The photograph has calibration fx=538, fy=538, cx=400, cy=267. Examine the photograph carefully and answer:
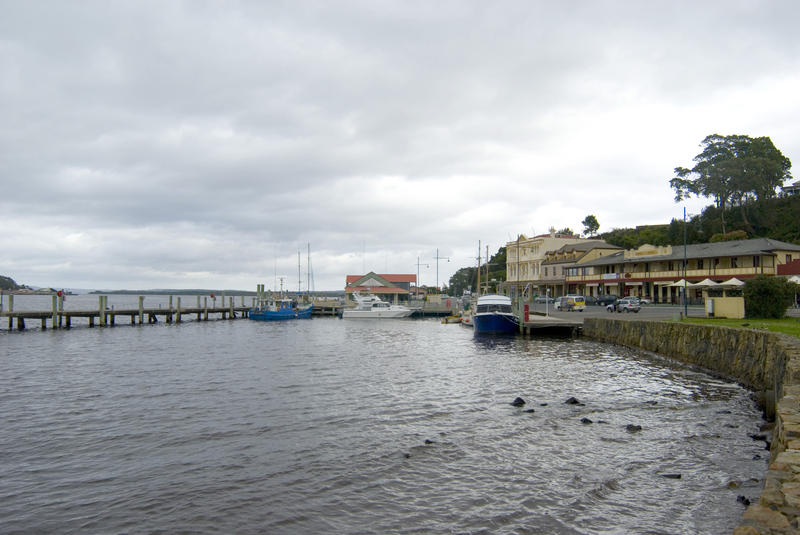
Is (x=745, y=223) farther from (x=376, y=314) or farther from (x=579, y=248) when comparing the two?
Answer: (x=376, y=314)

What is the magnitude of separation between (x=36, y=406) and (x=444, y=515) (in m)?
17.6

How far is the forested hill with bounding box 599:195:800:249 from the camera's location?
264ft

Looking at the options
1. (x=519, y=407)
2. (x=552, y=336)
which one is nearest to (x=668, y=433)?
(x=519, y=407)

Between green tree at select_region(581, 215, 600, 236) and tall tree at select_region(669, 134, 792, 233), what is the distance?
36.2 meters

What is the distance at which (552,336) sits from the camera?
4684cm

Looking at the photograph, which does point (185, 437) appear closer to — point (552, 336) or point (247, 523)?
point (247, 523)

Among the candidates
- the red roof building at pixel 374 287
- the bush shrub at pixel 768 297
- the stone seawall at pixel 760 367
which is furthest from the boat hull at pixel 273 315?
the bush shrub at pixel 768 297

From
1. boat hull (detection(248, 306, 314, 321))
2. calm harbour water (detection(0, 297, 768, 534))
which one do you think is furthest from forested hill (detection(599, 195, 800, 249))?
calm harbour water (detection(0, 297, 768, 534))

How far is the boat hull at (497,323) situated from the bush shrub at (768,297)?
→ 2007cm

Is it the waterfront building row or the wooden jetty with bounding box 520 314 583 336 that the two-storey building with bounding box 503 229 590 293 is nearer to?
the waterfront building row

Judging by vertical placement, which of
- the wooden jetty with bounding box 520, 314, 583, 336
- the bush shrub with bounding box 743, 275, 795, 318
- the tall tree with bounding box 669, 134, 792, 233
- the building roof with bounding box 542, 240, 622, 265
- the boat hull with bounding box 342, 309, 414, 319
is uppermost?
the tall tree with bounding box 669, 134, 792, 233

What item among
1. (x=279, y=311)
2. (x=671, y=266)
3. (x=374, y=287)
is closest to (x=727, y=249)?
(x=671, y=266)

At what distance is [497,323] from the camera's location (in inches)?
1996

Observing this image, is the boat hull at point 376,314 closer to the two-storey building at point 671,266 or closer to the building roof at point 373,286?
the building roof at point 373,286
